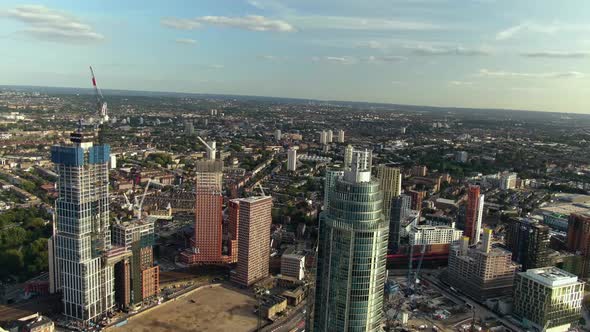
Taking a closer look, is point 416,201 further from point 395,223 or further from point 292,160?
point 292,160

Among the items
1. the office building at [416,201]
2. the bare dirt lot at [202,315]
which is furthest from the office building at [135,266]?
the office building at [416,201]

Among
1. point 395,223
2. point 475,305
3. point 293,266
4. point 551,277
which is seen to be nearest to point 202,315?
point 293,266

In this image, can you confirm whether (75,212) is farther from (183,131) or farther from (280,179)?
(183,131)

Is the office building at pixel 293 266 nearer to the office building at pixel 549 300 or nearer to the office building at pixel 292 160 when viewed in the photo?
the office building at pixel 549 300

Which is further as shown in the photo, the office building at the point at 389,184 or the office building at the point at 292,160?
the office building at the point at 292,160

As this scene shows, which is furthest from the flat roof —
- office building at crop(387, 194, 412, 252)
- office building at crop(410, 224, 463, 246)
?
office building at crop(387, 194, 412, 252)
